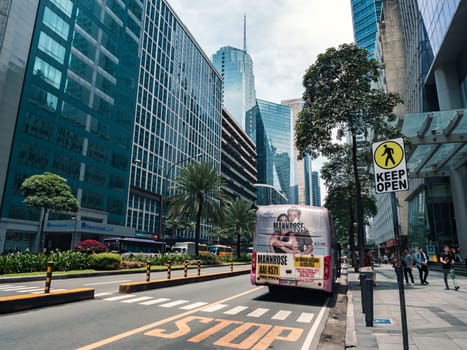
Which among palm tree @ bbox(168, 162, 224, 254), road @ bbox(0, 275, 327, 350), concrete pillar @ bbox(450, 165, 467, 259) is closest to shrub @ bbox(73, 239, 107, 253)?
palm tree @ bbox(168, 162, 224, 254)

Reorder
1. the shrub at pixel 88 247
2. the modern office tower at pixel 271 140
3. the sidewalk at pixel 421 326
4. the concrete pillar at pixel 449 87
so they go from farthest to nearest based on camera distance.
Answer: the modern office tower at pixel 271 140 → the concrete pillar at pixel 449 87 → the shrub at pixel 88 247 → the sidewalk at pixel 421 326

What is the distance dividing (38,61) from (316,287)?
49.4m

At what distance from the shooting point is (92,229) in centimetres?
4419

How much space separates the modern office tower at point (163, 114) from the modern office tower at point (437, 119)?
36643mm

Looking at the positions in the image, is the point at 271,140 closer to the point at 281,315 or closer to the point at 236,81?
the point at 236,81

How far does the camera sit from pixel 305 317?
8898 millimetres

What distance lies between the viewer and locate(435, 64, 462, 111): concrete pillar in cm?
3142

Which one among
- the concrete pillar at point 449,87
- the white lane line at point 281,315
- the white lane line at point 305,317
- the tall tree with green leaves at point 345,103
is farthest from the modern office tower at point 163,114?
the white lane line at point 305,317

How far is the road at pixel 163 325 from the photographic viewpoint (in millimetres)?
5738

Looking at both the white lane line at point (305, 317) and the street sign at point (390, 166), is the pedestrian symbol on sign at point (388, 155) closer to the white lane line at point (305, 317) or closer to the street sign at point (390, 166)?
the street sign at point (390, 166)

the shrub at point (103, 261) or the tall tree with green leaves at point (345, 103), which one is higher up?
the tall tree with green leaves at point (345, 103)

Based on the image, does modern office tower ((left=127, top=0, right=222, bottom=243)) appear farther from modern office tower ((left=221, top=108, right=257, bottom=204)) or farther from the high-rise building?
modern office tower ((left=221, top=108, right=257, bottom=204))

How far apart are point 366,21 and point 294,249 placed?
17452 centimetres

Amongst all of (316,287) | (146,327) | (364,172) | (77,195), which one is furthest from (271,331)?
(77,195)
